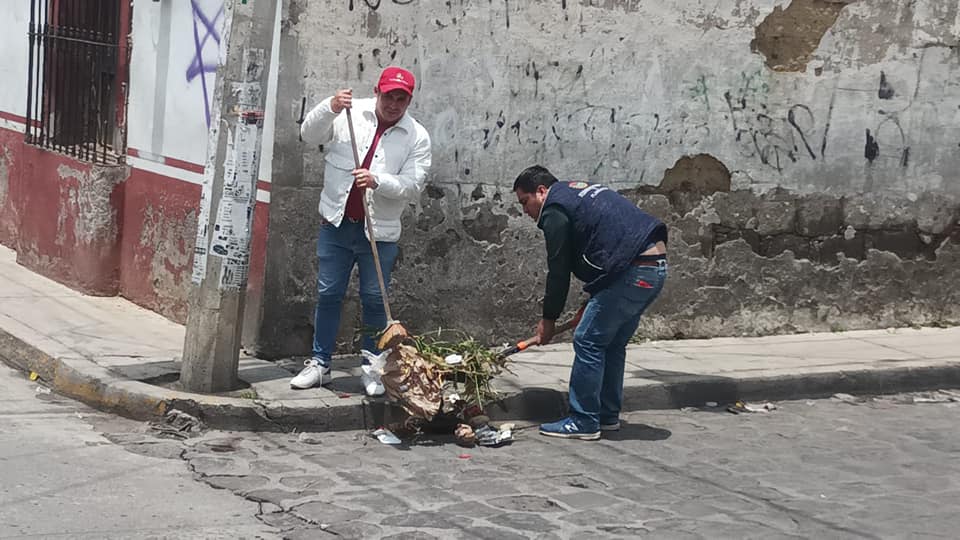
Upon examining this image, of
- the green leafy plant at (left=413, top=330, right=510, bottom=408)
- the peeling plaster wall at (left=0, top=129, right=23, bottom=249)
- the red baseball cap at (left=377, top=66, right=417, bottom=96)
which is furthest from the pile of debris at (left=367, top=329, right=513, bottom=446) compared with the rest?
the peeling plaster wall at (left=0, top=129, right=23, bottom=249)

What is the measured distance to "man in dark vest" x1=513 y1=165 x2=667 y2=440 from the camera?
7203 mm

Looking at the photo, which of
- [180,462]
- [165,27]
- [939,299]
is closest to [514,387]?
[180,462]

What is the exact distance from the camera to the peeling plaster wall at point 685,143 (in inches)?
332

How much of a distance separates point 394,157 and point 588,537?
8.87ft

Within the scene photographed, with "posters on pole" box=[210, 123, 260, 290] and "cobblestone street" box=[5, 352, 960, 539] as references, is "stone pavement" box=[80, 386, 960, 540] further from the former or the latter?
"posters on pole" box=[210, 123, 260, 290]

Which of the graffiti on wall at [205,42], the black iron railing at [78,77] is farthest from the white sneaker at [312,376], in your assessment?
the black iron railing at [78,77]

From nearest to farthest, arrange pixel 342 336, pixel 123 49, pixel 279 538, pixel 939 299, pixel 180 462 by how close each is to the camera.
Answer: pixel 279 538
pixel 180 462
pixel 342 336
pixel 123 49
pixel 939 299

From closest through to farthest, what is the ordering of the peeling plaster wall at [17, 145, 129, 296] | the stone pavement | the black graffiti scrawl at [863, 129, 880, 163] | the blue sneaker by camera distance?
the stone pavement
the blue sneaker
the peeling plaster wall at [17, 145, 129, 296]
the black graffiti scrawl at [863, 129, 880, 163]

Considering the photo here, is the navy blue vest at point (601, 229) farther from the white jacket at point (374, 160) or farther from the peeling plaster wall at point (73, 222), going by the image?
the peeling plaster wall at point (73, 222)

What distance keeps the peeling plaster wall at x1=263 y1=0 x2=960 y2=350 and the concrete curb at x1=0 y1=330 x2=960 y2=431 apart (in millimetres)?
1123

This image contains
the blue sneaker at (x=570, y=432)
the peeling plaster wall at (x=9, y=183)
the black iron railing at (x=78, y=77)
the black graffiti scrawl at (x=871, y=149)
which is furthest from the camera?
the peeling plaster wall at (x=9, y=183)

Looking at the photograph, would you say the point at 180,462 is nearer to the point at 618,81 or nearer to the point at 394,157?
the point at 394,157

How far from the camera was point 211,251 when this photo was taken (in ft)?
24.0

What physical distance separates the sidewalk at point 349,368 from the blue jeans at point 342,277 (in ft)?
1.01
